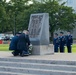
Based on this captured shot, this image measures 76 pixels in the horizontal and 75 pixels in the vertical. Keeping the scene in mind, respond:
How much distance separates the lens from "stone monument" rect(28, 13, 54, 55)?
16062 millimetres

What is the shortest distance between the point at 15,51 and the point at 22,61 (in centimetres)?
208

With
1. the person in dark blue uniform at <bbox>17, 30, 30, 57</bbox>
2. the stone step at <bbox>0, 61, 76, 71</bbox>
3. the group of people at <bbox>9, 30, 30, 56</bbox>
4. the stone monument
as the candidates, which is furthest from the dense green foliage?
the stone step at <bbox>0, 61, 76, 71</bbox>

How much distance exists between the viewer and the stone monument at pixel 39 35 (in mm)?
16062

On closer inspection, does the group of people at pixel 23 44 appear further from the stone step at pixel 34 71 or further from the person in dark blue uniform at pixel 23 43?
the stone step at pixel 34 71

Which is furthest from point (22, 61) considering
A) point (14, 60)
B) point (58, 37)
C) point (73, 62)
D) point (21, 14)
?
point (21, 14)

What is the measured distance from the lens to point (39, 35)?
16.1m

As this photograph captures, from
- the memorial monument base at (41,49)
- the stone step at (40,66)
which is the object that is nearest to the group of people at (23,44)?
the memorial monument base at (41,49)

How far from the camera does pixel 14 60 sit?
46.5 feet

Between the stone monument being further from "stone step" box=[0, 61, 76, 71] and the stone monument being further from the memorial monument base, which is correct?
"stone step" box=[0, 61, 76, 71]

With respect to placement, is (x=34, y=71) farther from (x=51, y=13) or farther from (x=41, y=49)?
(x=51, y=13)

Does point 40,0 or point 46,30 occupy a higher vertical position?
point 40,0

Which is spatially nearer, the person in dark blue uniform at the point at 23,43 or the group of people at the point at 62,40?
the person in dark blue uniform at the point at 23,43

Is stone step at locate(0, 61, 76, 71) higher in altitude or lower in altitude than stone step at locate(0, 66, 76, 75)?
higher

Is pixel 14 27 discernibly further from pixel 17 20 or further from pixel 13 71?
pixel 13 71
